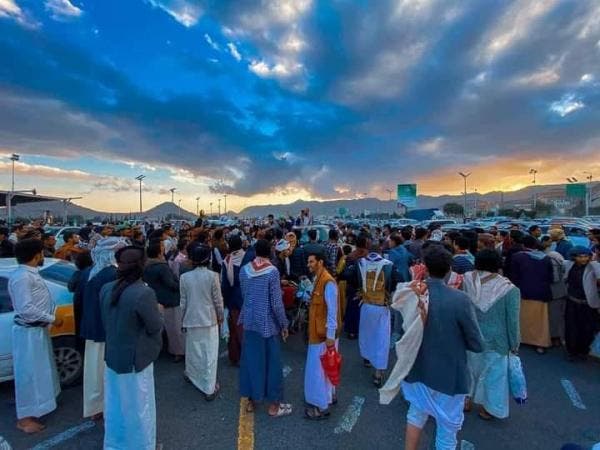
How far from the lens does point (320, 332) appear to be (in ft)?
13.1

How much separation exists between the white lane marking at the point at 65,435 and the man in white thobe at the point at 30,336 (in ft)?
0.90

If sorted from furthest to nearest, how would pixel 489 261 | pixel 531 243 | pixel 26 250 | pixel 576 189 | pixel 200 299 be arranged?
1. pixel 576 189
2. pixel 531 243
3. pixel 200 299
4. pixel 489 261
5. pixel 26 250

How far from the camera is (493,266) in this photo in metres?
3.92

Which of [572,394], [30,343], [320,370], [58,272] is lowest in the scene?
[572,394]

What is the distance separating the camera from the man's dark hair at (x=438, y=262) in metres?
2.81

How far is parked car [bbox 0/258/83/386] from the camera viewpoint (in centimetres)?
450

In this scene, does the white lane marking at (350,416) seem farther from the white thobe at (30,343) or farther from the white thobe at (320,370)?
the white thobe at (30,343)

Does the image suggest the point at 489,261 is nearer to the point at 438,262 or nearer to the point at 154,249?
the point at 438,262

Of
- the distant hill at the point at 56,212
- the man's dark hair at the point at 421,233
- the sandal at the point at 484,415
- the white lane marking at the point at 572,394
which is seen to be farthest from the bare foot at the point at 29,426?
the distant hill at the point at 56,212

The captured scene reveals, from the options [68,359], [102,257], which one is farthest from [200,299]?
[68,359]

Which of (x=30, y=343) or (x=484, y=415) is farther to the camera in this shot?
(x=484, y=415)

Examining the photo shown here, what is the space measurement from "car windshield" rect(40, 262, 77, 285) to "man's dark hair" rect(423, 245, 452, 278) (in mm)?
4872

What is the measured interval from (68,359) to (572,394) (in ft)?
20.9

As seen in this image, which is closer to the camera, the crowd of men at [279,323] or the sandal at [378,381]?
the crowd of men at [279,323]
